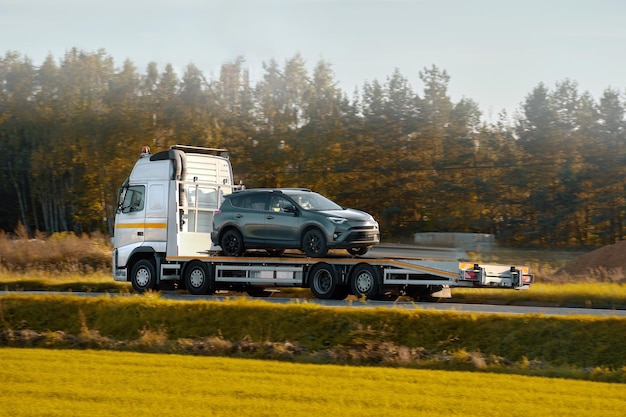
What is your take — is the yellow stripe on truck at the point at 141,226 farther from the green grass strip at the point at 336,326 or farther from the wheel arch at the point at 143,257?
the green grass strip at the point at 336,326

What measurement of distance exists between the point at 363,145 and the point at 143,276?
114ft

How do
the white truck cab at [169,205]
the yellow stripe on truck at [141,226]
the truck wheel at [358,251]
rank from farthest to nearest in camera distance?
1. the yellow stripe on truck at [141,226]
2. the white truck cab at [169,205]
3. the truck wheel at [358,251]

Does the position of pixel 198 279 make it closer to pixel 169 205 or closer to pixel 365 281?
pixel 169 205

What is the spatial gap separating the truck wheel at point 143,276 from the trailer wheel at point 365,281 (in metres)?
5.82

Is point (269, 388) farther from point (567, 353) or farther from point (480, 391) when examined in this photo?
point (567, 353)

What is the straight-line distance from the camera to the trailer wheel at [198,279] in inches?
931

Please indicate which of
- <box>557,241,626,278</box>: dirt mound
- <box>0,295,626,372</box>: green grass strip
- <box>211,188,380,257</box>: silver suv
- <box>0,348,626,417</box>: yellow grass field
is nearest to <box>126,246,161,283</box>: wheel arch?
<box>211,188,380,257</box>: silver suv

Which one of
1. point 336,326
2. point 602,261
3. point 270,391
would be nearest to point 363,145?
point 602,261

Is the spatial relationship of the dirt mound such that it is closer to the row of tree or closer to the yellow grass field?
the row of tree

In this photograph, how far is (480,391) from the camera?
1074 cm

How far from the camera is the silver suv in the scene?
21.3 m

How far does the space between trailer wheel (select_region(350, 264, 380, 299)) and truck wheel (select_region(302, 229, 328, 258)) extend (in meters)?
0.86

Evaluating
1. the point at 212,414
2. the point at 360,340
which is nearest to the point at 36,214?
the point at 360,340

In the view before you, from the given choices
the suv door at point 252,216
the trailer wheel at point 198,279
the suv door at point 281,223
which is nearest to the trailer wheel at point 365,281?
the suv door at point 281,223
